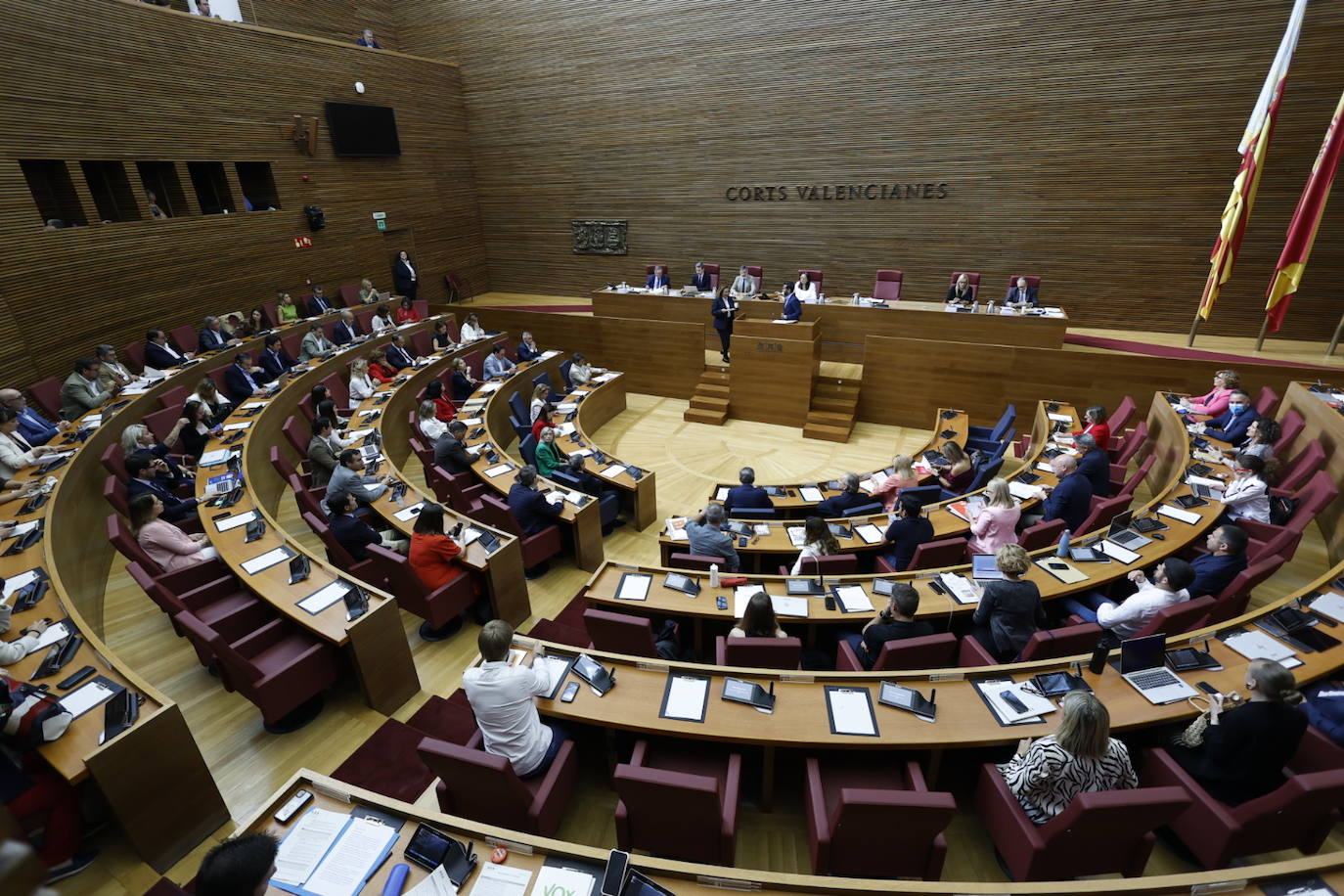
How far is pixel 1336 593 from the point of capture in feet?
13.1

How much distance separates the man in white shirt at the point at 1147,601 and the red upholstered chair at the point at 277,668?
5.24 metres

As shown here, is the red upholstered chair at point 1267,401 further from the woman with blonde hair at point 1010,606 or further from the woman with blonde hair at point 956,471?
the woman with blonde hair at point 1010,606

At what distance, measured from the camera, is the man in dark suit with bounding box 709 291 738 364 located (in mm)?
10843

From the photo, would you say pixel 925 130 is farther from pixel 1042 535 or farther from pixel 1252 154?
pixel 1042 535

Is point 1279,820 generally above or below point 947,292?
below

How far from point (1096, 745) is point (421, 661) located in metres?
4.61

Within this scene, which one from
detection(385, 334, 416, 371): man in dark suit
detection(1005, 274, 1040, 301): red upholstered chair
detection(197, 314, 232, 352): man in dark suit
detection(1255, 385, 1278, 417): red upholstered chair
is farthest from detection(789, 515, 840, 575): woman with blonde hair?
detection(197, 314, 232, 352): man in dark suit

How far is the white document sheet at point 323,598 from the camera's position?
4328mm

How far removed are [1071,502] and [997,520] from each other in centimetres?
114

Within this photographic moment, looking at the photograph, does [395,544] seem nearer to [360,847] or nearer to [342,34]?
[360,847]

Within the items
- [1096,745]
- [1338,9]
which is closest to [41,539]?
[1096,745]

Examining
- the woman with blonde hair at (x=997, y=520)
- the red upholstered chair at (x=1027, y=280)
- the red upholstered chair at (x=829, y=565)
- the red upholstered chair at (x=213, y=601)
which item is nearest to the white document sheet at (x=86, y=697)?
the red upholstered chair at (x=213, y=601)

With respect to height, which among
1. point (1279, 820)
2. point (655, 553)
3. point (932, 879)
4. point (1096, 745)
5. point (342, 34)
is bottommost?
point (655, 553)

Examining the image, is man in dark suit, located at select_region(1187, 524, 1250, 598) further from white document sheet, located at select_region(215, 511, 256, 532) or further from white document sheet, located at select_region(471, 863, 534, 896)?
white document sheet, located at select_region(215, 511, 256, 532)
